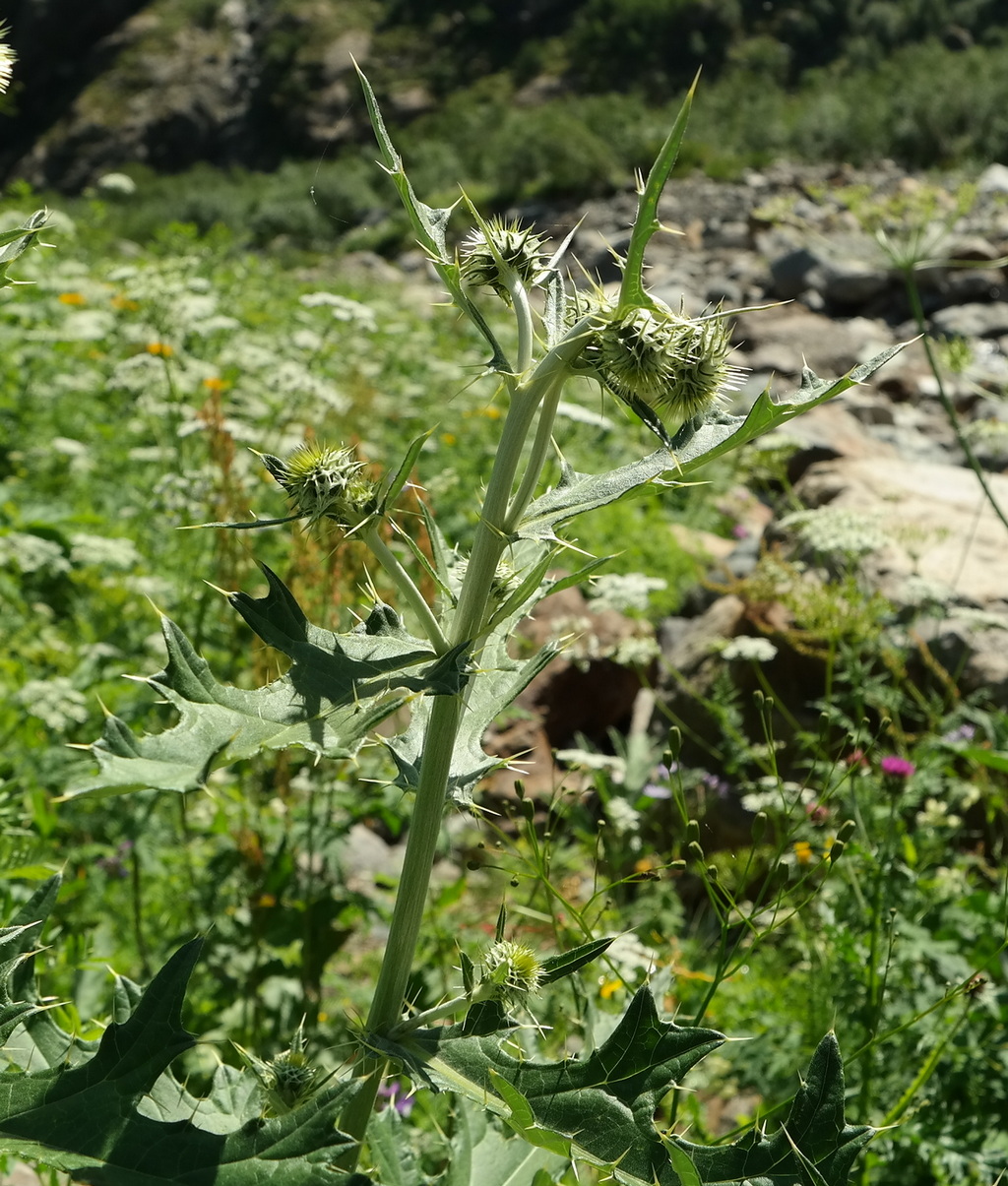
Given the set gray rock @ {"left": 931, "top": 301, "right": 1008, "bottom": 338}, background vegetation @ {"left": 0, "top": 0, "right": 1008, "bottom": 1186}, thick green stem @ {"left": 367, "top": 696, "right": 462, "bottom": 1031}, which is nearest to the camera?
thick green stem @ {"left": 367, "top": 696, "right": 462, "bottom": 1031}

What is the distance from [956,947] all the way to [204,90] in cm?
6238

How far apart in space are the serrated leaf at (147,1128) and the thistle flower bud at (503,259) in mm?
895

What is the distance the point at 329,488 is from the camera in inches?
54.1

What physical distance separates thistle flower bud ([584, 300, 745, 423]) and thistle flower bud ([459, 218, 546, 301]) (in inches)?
7.5

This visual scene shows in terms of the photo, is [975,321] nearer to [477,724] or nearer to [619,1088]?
[477,724]

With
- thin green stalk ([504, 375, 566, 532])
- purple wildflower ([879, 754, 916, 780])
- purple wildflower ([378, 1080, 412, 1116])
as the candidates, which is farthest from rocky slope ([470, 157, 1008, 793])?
purple wildflower ([378, 1080, 412, 1116])

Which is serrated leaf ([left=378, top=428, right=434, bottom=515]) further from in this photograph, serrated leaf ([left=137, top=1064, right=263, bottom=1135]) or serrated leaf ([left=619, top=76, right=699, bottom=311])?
serrated leaf ([left=137, top=1064, right=263, bottom=1135])

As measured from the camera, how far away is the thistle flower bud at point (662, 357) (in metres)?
1.22

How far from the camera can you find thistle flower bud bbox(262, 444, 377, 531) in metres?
1.38

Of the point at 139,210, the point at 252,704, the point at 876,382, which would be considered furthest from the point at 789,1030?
the point at 139,210

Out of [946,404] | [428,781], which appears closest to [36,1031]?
[428,781]

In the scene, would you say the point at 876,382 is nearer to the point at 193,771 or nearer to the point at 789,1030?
the point at 789,1030

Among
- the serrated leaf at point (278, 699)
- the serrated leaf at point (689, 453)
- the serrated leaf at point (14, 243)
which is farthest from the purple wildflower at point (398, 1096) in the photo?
the serrated leaf at point (14, 243)

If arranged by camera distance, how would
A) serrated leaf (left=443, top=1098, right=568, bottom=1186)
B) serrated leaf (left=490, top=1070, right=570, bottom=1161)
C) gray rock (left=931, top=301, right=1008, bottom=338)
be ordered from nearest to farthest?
serrated leaf (left=490, top=1070, right=570, bottom=1161) → serrated leaf (left=443, top=1098, right=568, bottom=1186) → gray rock (left=931, top=301, right=1008, bottom=338)
